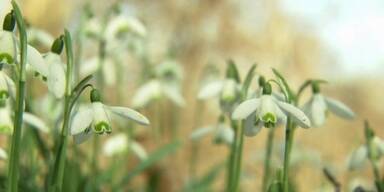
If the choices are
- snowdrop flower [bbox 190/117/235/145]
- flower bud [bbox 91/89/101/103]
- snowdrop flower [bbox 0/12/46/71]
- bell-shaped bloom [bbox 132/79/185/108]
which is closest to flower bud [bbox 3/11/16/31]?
snowdrop flower [bbox 0/12/46/71]

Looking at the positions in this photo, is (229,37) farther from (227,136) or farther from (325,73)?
(227,136)

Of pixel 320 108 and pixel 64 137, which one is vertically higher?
pixel 320 108

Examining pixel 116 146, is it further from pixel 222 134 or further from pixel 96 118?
pixel 96 118

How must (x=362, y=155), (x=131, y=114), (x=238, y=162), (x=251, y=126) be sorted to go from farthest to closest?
(x=362, y=155), (x=238, y=162), (x=251, y=126), (x=131, y=114)

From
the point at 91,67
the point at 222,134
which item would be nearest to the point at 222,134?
the point at 222,134

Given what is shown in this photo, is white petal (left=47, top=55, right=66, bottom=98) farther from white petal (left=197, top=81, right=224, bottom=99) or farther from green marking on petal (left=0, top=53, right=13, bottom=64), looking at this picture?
white petal (left=197, top=81, right=224, bottom=99)

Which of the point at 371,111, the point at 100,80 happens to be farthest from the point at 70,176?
the point at 371,111
